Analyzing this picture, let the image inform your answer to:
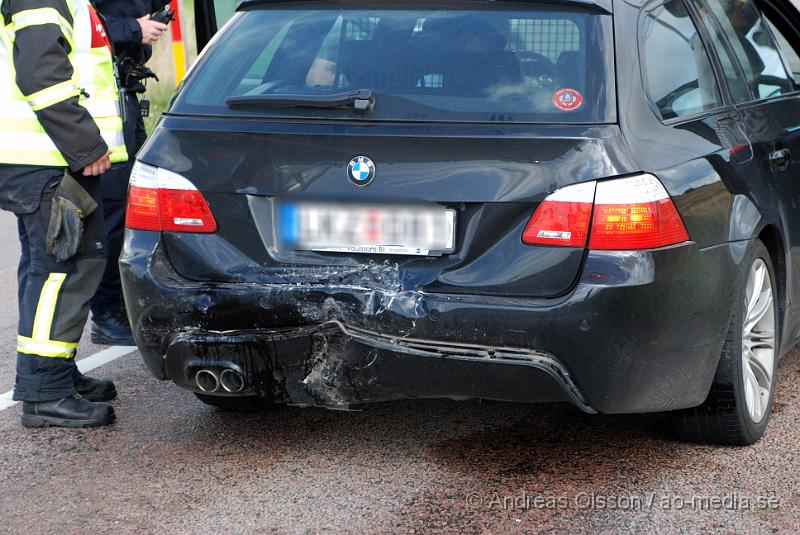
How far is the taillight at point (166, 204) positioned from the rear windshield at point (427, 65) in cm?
25

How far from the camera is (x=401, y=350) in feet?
10.8

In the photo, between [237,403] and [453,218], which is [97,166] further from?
[453,218]

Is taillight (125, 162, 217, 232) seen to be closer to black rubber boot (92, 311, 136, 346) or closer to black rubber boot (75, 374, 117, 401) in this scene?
black rubber boot (75, 374, 117, 401)

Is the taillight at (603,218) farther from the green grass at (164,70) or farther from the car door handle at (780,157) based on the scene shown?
the green grass at (164,70)

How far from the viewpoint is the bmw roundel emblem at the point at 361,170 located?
337 cm

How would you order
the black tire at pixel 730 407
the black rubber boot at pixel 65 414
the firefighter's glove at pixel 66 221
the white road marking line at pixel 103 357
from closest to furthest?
the black tire at pixel 730 407 → the firefighter's glove at pixel 66 221 → the black rubber boot at pixel 65 414 → the white road marking line at pixel 103 357

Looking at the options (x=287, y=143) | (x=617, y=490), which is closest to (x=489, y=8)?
(x=287, y=143)

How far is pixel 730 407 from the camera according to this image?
147 inches

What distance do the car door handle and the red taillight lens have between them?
1192 millimetres

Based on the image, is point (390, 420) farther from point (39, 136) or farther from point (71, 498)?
point (39, 136)

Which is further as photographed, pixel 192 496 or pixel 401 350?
pixel 192 496

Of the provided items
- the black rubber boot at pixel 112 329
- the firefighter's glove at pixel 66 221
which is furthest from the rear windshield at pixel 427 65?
the black rubber boot at pixel 112 329

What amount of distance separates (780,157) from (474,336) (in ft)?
5.25

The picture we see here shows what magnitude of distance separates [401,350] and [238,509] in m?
0.72
